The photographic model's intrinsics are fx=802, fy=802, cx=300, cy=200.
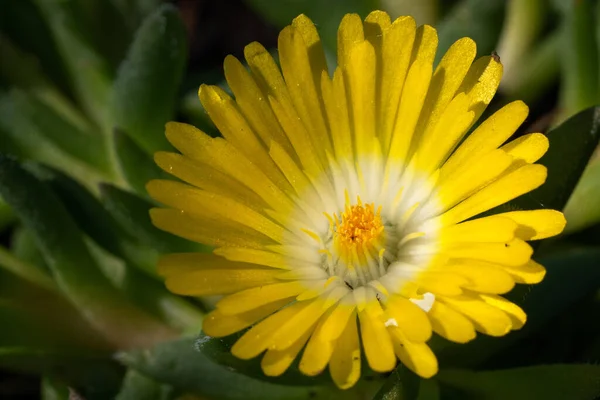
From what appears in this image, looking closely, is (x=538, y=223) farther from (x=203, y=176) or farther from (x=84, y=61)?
(x=84, y=61)

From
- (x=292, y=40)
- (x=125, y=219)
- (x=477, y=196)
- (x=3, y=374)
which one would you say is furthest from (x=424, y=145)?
(x=3, y=374)

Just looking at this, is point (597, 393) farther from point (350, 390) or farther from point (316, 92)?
point (316, 92)

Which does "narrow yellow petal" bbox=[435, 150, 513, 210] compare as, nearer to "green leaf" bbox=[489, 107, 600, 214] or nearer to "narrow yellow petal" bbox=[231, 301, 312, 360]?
"green leaf" bbox=[489, 107, 600, 214]

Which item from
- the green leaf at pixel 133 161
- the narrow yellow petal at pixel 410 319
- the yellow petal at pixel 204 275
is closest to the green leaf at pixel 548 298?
the narrow yellow petal at pixel 410 319

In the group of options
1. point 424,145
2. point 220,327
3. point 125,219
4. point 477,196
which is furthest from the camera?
point 125,219

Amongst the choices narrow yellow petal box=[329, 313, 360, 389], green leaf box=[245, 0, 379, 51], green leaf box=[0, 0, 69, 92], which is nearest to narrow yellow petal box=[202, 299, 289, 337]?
narrow yellow petal box=[329, 313, 360, 389]

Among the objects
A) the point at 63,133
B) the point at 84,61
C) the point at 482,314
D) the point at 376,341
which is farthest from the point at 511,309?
the point at 84,61
